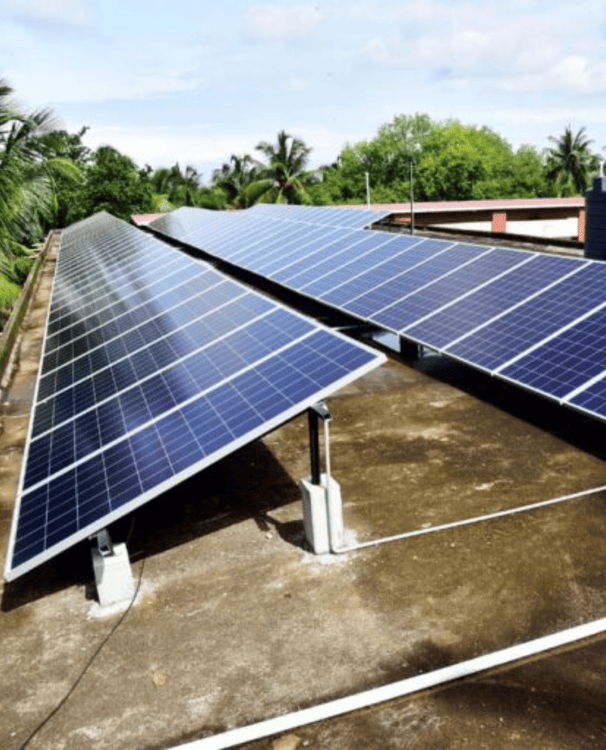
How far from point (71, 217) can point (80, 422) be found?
5744 centimetres

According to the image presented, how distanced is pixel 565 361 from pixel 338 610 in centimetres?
703

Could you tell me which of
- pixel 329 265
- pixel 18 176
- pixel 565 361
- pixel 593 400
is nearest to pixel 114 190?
pixel 18 176

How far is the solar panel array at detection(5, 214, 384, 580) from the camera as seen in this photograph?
7961mm

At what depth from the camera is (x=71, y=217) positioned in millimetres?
62250

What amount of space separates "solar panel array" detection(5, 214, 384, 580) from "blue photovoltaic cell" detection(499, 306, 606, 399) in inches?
189

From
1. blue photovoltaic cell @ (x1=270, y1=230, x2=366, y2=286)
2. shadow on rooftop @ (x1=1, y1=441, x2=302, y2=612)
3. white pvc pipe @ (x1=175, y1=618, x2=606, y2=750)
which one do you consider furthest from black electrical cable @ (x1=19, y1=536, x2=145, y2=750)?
blue photovoltaic cell @ (x1=270, y1=230, x2=366, y2=286)

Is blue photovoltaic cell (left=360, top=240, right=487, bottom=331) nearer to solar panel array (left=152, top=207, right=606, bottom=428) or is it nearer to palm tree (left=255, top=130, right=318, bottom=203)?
solar panel array (left=152, top=207, right=606, bottom=428)

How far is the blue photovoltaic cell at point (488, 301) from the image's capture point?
15328mm

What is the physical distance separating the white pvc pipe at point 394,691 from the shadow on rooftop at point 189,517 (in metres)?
3.14

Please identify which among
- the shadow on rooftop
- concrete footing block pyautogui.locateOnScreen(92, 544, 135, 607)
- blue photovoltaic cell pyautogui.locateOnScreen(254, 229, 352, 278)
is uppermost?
blue photovoltaic cell pyautogui.locateOnScreen(254, 229, 352, 278)

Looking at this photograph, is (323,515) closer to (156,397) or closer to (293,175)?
(156,397)

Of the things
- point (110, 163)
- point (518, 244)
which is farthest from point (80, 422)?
point (110, 163)

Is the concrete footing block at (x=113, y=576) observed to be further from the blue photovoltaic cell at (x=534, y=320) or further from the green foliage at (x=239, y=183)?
the green foliage at (x=239, y=183)

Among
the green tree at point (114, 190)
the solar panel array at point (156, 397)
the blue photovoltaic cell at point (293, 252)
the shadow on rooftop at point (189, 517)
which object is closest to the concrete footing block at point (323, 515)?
the shadow on rooftop at point (189, 517)
